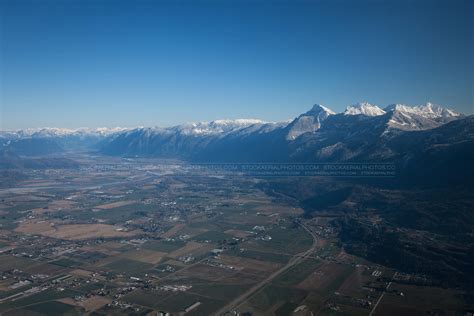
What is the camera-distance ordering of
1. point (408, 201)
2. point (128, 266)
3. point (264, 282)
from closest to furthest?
point (264, 282), point (128, 266), point (408, 201)

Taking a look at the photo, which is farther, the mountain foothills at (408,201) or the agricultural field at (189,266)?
the mountain foothills at (408,201)

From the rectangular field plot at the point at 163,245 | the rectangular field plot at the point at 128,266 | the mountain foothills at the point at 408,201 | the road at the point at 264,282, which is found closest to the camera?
the road at the point at 264,282

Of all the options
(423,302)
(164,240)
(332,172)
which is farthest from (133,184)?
(423,302)

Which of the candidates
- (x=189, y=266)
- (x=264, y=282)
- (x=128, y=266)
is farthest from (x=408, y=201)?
(x=128, y=266)

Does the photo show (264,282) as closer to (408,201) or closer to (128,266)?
(128,266)

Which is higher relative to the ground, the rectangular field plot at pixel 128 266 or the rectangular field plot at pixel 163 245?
the rectangular field plot at pixel 163 245

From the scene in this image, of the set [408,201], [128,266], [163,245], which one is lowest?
[128,266]

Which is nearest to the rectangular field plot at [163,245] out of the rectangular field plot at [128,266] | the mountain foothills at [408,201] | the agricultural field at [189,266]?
the agricultural field at [189,266]

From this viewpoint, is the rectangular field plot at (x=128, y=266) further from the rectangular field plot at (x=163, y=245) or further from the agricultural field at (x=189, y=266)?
the rectangular field plot at (x=163, y=245)

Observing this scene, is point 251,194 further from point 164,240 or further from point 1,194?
point 1,194

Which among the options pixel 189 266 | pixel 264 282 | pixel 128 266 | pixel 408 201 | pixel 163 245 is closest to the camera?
pixel 264 282

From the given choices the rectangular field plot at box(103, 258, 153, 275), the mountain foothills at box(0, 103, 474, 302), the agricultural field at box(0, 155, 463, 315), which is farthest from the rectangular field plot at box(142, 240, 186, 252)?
the mountain foothills at box(0, 103, 474, 302)
